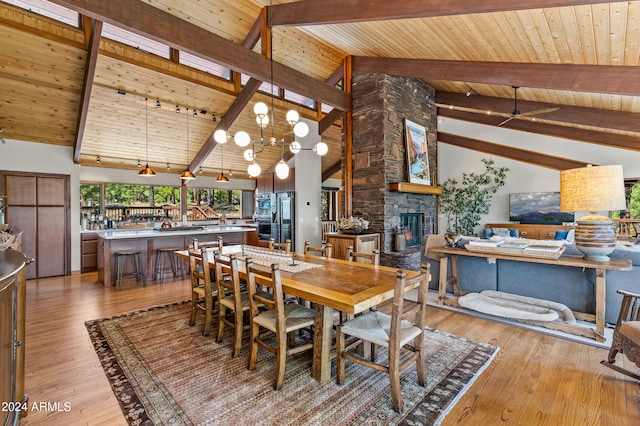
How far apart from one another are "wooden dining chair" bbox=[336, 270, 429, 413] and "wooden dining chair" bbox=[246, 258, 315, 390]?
0.35 metres

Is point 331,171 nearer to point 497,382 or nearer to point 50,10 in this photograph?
point 50,10

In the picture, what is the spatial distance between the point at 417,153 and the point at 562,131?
3.28 m

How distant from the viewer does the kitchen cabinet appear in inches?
202

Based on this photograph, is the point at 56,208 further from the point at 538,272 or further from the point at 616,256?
the point at 616,256

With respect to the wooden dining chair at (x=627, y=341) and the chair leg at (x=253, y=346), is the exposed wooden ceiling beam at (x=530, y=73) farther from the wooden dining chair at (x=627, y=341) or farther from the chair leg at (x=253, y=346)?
the chair leg at (x=253, y=346)

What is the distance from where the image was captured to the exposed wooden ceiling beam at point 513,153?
23.5 ft

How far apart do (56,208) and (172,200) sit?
357 centimetres

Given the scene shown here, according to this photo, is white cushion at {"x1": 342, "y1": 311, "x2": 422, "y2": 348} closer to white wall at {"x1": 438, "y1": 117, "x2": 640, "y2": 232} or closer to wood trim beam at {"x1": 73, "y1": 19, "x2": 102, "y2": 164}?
wood trim beam at {"x1": 73, "y1": 19, "x2": 102, "y2": 164}

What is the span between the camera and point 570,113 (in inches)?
209

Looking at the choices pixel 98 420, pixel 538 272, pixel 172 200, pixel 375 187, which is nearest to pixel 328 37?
pixel 375 187

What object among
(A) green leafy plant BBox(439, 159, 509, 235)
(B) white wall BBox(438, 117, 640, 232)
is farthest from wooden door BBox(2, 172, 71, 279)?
(A) green leafy plant BBox(439, 159, 509, 235)

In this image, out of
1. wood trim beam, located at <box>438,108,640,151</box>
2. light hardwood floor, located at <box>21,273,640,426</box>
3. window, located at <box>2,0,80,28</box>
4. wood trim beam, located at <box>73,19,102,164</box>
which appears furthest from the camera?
wood trim beam, located at <box>438,108,640,151</box>

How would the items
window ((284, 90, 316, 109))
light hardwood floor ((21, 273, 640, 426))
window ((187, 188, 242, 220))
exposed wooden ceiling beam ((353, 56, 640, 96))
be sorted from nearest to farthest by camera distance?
light hardwood floor ((21, 273, 640, 426))
exposed wooden ceiling beam ((353, 56, 640, 96))
window ((284, 90, 316, 109))
window ((187, 188, 242, 220))

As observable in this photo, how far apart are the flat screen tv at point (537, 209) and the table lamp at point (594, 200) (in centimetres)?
503
